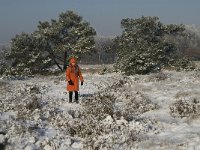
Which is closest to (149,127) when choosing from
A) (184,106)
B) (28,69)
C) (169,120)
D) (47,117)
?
(169,120)

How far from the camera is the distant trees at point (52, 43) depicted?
3691 cm

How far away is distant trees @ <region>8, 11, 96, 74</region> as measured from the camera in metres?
36.9

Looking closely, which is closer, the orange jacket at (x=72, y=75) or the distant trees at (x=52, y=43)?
the orange jacket at (x=72, y=75)

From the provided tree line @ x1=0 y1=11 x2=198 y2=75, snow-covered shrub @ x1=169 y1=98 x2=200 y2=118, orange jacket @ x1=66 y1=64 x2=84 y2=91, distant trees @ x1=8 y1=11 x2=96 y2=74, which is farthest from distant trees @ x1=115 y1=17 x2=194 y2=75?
snow-covered shrub @ x1=169 y1=98 x2=200 y2=118

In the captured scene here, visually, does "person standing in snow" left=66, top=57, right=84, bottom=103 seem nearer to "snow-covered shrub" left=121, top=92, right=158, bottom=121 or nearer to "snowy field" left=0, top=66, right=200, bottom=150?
"snowy field" left=0, top=66, right=200, bottom=150

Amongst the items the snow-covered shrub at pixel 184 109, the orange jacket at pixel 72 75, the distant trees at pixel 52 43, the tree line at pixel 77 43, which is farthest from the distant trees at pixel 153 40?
the snow-covered shrub at pixel 184 109

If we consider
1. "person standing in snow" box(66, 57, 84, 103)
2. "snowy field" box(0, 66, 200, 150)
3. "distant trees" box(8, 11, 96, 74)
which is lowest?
"snowy field" box(0, 66, 200, 150)

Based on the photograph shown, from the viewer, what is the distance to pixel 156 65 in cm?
2953

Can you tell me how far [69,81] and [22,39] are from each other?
69.5 feet

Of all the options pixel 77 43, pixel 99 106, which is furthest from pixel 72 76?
pixel 77 43

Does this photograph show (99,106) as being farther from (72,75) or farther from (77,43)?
(77,43)

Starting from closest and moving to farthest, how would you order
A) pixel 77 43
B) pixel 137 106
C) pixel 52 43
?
pixel 137 106, pixel 77 43, pixel 52 43

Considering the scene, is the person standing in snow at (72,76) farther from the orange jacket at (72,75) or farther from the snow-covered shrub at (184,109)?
the snow-covered shrub at (184,109)

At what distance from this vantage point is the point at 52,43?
1607 inches
